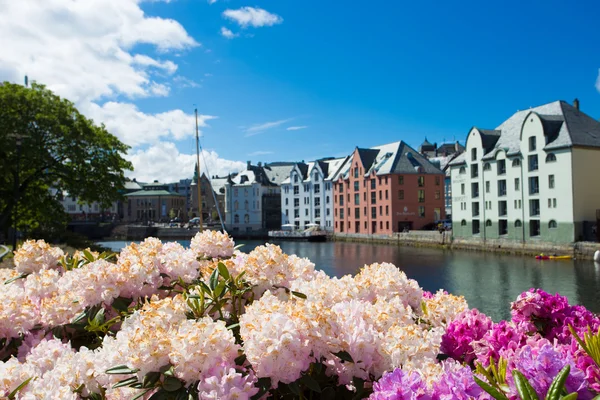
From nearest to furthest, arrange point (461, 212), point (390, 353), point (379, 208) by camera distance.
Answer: point (390, 353) → point (461, 212) → point (379, 208)

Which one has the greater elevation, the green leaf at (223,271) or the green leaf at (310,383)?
the green leaf at (223,271)

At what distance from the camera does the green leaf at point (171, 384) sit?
2768 mm

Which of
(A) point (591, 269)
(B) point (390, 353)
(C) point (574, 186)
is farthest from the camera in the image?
(C) point (574, 186)

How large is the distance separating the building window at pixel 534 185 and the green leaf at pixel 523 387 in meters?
56.4

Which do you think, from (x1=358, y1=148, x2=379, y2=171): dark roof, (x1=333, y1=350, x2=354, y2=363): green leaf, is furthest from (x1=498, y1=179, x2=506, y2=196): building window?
(x1=333, y1=350, x2=354, y2=363): green leaf

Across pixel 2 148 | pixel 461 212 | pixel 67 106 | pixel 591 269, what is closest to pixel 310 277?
pixel 2 148

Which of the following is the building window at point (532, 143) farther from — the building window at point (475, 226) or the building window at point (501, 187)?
the building window at point (475, 226)

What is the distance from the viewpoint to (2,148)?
1173 inches

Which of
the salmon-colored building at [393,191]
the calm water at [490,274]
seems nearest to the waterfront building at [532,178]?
the calm water at [490,274]

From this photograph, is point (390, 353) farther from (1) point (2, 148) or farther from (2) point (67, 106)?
(2) point (67, 106)

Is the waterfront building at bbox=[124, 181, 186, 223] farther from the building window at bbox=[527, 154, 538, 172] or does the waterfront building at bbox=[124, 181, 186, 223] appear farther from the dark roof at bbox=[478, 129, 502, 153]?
the building window at bbox=[527, 154, 538, 172]

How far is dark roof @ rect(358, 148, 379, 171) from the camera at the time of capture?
85.0 metres

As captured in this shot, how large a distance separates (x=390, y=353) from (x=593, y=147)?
55522 mm

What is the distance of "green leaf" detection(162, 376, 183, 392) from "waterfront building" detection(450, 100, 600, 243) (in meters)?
52.7
